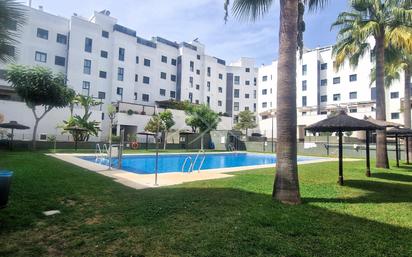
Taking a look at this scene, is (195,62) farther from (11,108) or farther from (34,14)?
(11,108)

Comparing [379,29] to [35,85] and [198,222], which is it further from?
[35,85]

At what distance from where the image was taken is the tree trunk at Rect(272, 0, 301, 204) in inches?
244

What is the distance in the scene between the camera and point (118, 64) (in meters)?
38.4

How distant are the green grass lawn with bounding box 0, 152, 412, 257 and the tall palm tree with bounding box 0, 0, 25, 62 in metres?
3.48

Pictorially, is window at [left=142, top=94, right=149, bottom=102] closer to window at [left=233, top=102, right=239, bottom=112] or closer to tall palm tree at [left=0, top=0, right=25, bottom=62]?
window at [left=233, top=102, right=239, bottom=112]

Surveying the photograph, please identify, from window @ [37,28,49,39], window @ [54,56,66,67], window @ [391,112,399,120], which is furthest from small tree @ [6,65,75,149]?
window @ [391,112,399,120]

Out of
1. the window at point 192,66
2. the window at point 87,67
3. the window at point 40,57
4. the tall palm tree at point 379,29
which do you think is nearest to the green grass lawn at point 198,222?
the tall palm tree at point 379,29

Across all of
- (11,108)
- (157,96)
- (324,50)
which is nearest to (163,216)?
(11,108)

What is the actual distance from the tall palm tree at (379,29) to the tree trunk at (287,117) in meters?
9.18

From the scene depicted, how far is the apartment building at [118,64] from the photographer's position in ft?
107

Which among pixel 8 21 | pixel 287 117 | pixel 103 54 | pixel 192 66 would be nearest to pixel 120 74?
pixel 103 54

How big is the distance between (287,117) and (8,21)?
21.5 feet

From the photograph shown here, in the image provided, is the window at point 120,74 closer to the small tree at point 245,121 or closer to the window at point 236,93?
the small tree at point 245,121

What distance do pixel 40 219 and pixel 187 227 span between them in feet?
8.54
